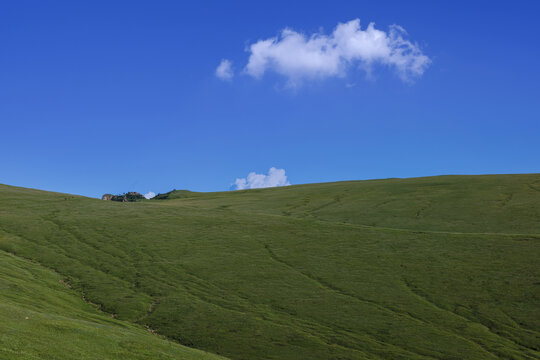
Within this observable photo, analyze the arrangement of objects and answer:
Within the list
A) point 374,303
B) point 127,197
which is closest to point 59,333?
point 374,303

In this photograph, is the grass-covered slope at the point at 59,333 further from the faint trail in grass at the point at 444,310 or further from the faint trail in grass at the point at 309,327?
the faint trail in grass at the point at 444,310

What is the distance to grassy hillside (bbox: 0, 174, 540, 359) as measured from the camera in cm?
3734

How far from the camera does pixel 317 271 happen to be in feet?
169

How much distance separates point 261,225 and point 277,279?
21.6 metres

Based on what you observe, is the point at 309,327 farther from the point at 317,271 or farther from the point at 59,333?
the point at 59,333

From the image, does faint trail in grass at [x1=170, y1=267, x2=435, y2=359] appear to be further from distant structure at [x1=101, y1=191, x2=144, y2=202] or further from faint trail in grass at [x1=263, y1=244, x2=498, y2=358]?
distant structure at [x1=101, y1=191, x2=144, y2=202]

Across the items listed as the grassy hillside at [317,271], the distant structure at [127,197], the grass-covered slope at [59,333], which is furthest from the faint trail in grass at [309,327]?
the distant structure at [127,197]

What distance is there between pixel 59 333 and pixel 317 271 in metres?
31.9

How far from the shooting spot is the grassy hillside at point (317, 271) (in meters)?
37.3

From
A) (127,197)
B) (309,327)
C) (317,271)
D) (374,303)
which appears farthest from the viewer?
(127,197)

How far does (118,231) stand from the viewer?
68000mm

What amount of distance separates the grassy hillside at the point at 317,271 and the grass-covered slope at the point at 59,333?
4.89 meters

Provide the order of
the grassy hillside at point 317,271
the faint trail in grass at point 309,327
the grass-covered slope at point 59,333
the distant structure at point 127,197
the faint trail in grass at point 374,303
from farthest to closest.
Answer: the distant structure at point 127,197, the grassy hillside at point 317,271, the faint trail in grass at point 374,303, the faint trail in grass at point 309,327, the grass-covered slope at point 59,333

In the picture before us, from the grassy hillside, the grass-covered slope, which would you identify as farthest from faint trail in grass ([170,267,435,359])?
the grass-covered slope
